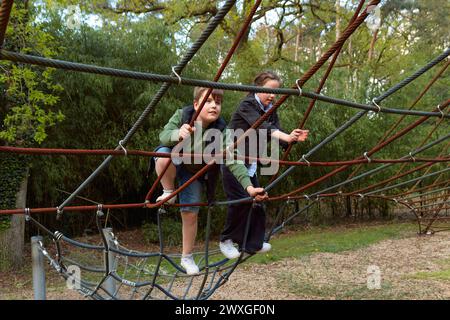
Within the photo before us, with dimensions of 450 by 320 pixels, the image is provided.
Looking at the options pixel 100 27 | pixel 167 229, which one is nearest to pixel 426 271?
pixel 167 229

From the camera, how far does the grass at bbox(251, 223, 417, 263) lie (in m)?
7.09

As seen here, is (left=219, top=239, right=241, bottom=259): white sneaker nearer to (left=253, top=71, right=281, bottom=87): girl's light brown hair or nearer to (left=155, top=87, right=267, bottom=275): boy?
(left=155, top=87, right=267, bottom=275): boy

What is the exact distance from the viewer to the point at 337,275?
5.78m

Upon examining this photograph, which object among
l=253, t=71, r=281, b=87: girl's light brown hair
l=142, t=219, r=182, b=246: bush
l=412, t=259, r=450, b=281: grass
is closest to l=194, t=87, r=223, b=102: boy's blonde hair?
l=253, t=71, r=281, b=87: girl's light brown hair

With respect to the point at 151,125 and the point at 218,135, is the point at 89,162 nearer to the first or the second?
the point at 151,125

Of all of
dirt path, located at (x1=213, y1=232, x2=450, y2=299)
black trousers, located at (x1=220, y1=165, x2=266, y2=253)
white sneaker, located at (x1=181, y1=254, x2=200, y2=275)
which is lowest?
dirt path, located at (x1=213, y1=232, x2=450, y2=299)

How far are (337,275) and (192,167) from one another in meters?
4.02

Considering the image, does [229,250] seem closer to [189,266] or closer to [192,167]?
[189,266]

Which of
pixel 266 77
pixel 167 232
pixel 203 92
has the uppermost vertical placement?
pixel 266 77

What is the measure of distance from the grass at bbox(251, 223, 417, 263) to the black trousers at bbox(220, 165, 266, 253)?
422cm

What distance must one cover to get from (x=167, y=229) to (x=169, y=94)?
2.18 meters

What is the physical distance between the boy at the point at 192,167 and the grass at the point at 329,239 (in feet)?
14.3

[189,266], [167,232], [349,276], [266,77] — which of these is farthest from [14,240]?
[266,77]

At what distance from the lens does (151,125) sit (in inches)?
296
